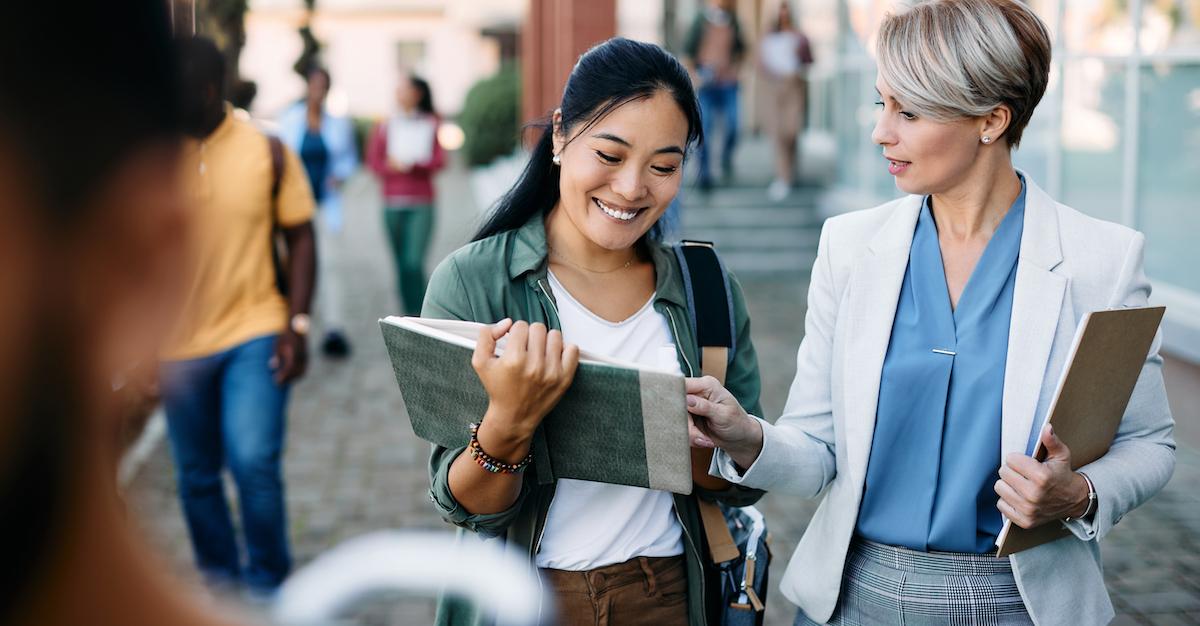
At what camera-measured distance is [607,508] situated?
7.67 feet

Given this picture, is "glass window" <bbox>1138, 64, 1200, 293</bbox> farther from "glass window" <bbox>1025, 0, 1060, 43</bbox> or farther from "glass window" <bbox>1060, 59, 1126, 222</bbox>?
"glass window" <bbox>1025, 0, 1060, 43</bbox>

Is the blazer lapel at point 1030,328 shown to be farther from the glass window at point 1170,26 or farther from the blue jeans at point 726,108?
the blue jeans at point 726,108

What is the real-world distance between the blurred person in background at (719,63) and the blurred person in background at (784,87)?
40 cm

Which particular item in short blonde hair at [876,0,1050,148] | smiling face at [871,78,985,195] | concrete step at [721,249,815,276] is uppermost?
short blonde hair at [876,0,1050,148]

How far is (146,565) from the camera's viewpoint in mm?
727

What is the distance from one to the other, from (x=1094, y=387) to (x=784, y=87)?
11.8 m

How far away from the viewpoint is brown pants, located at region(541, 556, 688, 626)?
2279 millimetres

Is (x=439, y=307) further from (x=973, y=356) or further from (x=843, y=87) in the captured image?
(x=843, y=87)

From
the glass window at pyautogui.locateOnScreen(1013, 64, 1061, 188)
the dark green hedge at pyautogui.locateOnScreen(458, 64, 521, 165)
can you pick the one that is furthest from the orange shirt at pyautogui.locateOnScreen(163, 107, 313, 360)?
the dark green hedge at pyautogui.locateOnScreen(458, 64, 521, 165)

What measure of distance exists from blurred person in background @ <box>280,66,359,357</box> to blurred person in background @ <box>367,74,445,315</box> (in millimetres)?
466

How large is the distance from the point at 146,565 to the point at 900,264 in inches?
A: 73.5

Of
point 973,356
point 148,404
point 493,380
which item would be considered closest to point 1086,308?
point 973,356

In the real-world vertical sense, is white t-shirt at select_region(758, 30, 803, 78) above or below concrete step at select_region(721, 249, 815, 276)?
above

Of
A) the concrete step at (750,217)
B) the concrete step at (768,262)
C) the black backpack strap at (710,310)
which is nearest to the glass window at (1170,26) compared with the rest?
the black backpack strap at (710,310)
